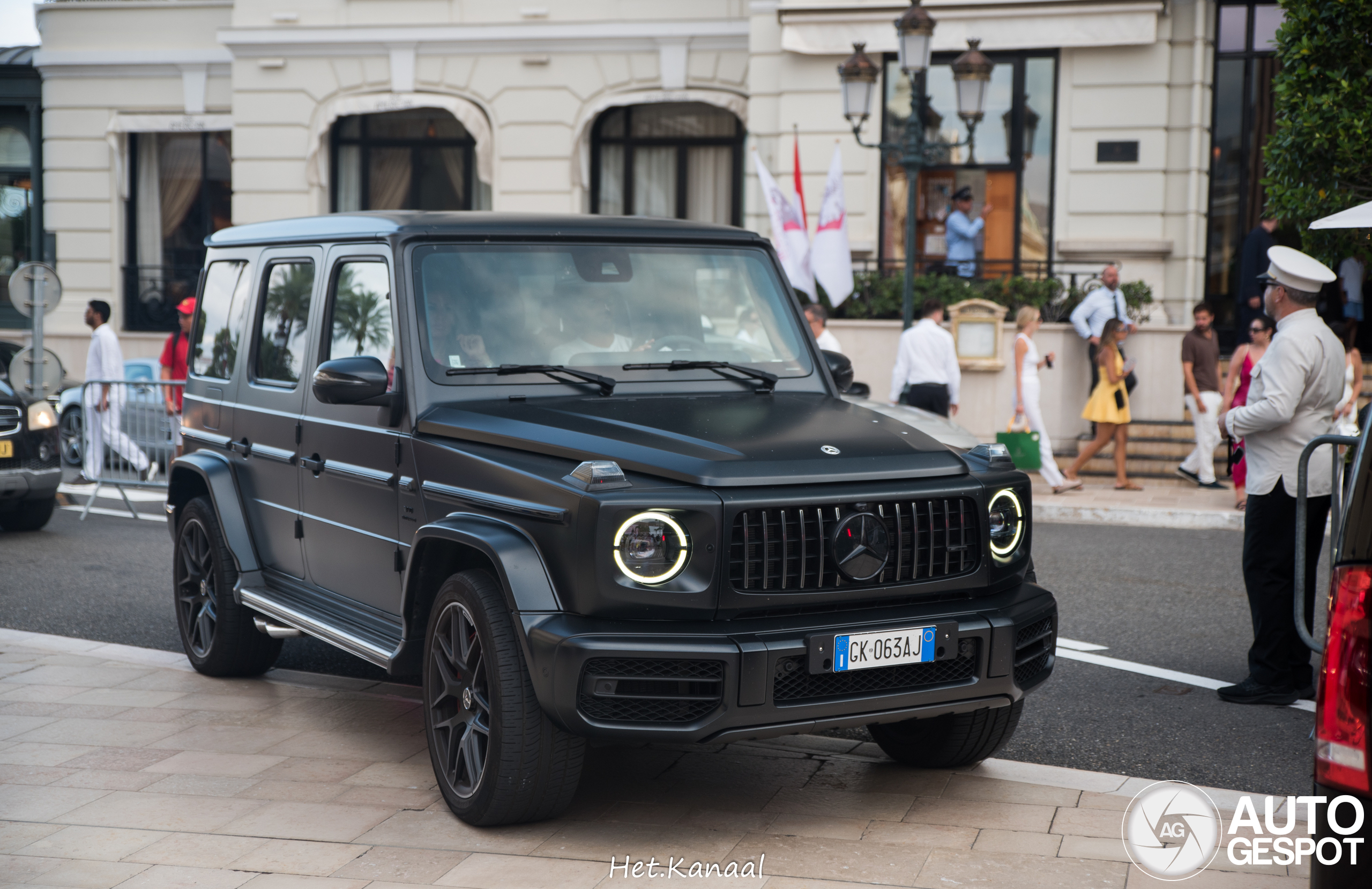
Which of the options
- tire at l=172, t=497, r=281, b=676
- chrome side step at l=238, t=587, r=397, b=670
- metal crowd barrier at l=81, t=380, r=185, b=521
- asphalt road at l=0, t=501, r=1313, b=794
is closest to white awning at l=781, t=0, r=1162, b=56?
asphalt road at l=0, t=501, r=1313, b=794

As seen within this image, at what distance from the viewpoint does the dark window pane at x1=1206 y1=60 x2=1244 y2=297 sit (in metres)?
19.0

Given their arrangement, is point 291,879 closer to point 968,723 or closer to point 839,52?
point 968,723

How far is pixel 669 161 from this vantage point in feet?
73.1

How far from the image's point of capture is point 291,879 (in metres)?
4.09

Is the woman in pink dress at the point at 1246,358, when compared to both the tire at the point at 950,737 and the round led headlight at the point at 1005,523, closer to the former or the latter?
the tire at the point at 950,737

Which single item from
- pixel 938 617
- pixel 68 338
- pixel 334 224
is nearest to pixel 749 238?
pixel 334 224

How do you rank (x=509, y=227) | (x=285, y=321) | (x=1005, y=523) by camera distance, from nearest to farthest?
(x=1005, y=523), (x=509, y=227), (x=285, y=321)

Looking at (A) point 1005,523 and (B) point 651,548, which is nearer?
(B) point 651,548

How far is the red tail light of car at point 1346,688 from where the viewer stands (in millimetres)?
2652

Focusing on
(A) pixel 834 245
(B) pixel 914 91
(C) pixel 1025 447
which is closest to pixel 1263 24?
(B) pixel 914 91

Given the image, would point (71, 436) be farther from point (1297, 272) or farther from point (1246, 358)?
point (1297, 272)

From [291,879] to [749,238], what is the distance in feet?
9.91

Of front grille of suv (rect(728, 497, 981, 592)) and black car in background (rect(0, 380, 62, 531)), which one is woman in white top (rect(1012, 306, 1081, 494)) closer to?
black car in background (rect(0, 380, 62, 531))

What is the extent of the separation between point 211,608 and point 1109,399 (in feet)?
34.6
